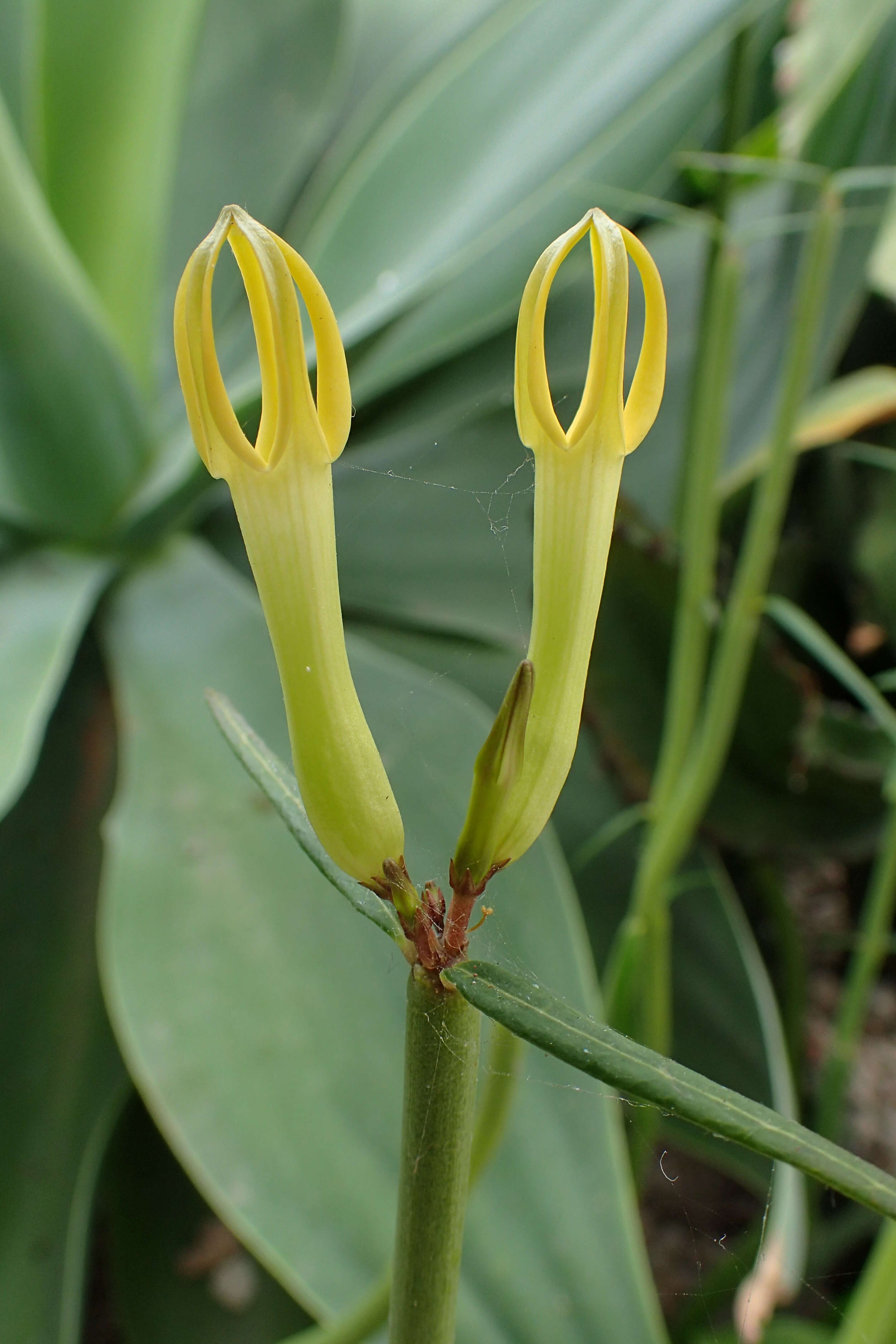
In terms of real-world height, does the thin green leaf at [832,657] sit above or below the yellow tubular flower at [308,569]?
below

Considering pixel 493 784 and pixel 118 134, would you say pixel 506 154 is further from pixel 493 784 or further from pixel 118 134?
pixel 493 784

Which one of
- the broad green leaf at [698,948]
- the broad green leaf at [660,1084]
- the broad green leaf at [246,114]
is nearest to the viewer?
the broad green leaf at [660,1084]

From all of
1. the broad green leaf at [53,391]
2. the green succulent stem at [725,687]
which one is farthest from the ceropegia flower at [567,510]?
the broad green leaf at [53,391]

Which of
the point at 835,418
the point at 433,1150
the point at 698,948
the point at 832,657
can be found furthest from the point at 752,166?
the point at 433,1150

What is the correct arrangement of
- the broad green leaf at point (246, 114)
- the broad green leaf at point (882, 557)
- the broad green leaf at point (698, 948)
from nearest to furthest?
the broad green leaf at point (698, 948), the broad green leaf at point (882, 557), the broad green leaf at point (246, 114)

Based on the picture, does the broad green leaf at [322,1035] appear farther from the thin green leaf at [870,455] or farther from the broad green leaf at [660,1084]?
the thin green leaf at [870,455]

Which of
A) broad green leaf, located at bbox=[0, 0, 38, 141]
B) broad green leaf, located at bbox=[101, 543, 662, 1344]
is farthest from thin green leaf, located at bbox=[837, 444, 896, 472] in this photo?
broad green leaf, located at bbox=[0, 0, 38, 141]

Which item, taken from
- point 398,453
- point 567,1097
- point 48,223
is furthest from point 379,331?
point 567,1097
